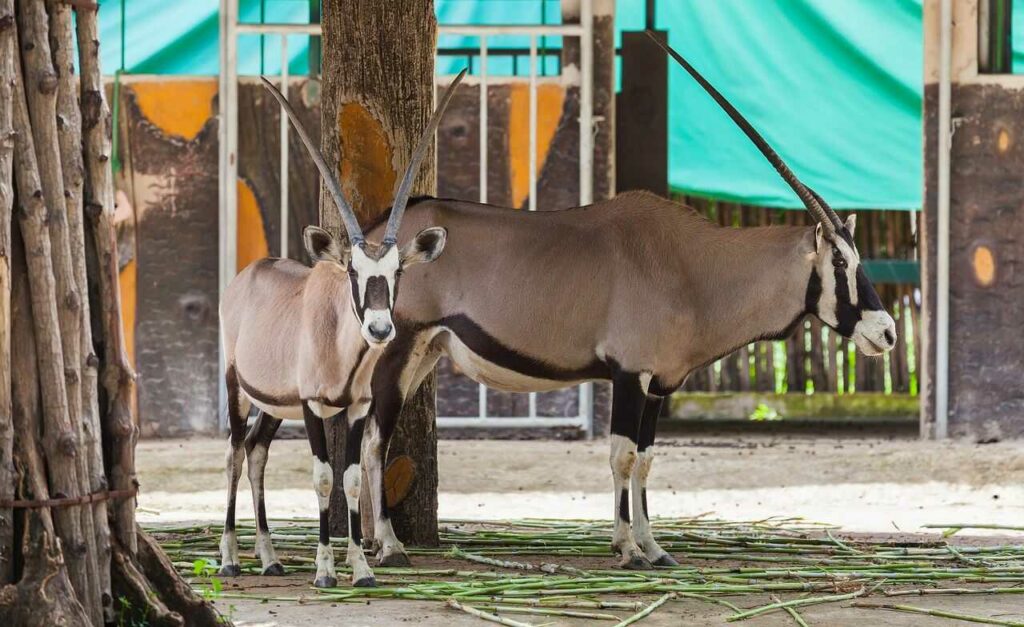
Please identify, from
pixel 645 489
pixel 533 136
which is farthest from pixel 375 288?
pixel 533 136

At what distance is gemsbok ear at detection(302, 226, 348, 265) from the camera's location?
251 inches

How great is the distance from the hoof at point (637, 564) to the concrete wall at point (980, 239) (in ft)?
18.9

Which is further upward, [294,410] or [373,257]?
[373,257]

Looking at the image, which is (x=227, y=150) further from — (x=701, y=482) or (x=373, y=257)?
(x=373, y=257)

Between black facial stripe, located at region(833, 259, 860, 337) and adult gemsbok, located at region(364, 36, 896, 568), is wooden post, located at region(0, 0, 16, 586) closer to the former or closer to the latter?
adult gemsbok, located at region(364, 36, 896, 568)

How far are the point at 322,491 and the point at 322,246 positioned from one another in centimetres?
104

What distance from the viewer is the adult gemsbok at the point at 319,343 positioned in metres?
6.27

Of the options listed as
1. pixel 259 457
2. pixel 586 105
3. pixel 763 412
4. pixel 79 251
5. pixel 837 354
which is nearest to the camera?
pixel 79 251

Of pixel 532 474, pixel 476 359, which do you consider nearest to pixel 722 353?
pixel 476 359

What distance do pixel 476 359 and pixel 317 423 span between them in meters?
1.03

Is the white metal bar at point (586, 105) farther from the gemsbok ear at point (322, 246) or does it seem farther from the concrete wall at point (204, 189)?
the gemsbok ear at point (322, 246)

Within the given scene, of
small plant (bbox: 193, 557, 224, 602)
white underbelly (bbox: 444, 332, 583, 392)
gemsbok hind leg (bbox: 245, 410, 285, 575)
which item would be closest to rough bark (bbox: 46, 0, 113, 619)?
small plant (bbox: 193, 557, 224, 602)

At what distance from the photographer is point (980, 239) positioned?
39.5ft

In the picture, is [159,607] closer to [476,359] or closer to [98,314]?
[98,314]
